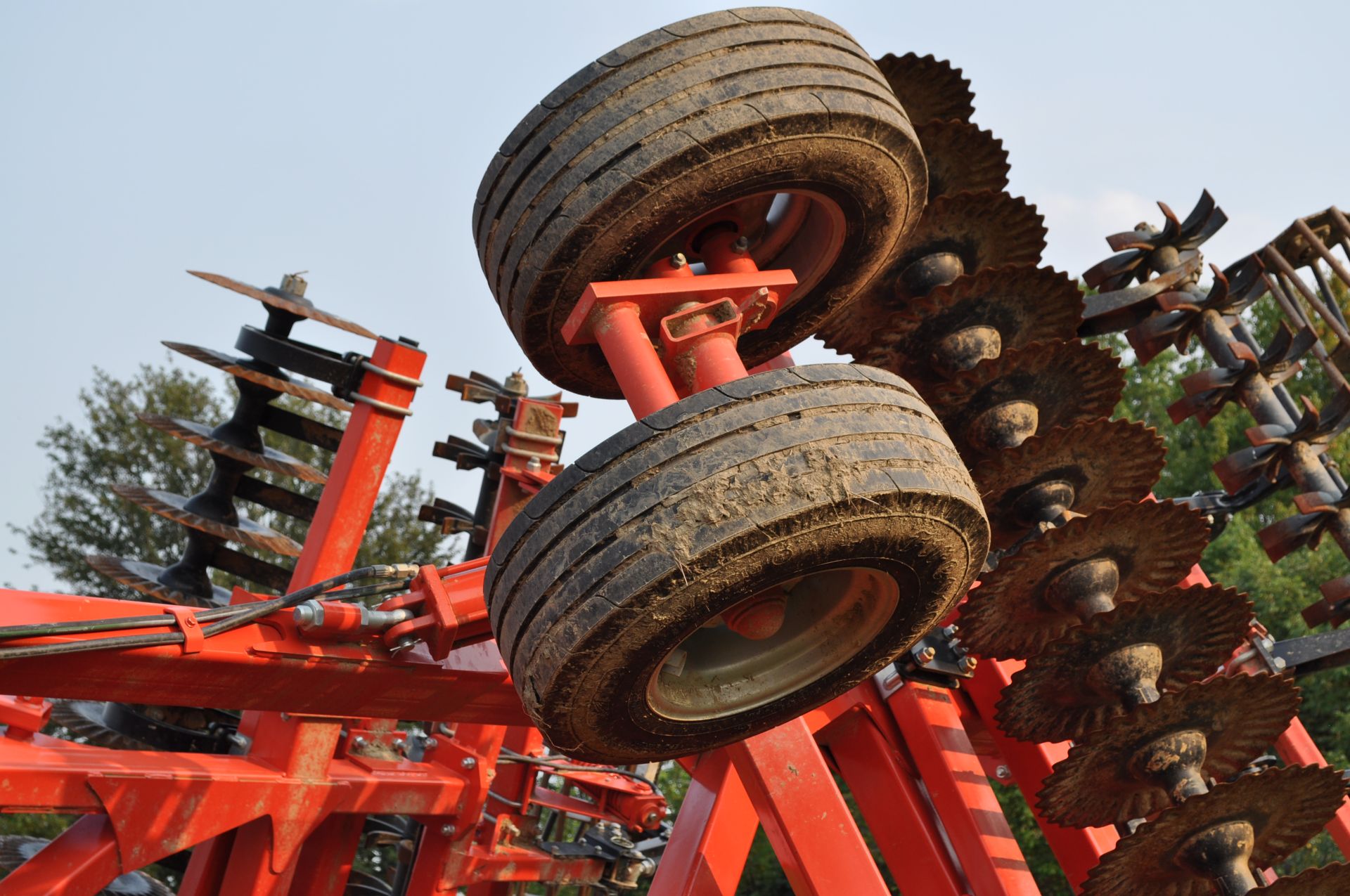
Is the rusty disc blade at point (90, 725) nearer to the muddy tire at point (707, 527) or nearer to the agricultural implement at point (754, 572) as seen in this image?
the agricultural implement at point (754, 572)

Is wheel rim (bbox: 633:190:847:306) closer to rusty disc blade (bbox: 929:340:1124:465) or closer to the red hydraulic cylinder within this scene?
the red hydraulic cylinder

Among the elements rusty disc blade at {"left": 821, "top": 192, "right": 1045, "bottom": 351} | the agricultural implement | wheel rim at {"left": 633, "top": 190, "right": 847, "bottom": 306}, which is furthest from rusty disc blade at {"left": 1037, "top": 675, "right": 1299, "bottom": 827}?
wheel rim at {"left": 633, "top": 190, "right": 847, "bottom": 306}

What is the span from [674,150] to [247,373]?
2.73 m

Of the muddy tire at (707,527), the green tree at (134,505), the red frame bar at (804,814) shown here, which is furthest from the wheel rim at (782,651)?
the green tree at (134,505)

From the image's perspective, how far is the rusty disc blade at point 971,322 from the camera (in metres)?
4.16

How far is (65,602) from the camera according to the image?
2893 millimetres

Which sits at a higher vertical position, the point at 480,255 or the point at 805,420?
the point at 480,255

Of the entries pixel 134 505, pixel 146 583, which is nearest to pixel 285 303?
pixel 146 583

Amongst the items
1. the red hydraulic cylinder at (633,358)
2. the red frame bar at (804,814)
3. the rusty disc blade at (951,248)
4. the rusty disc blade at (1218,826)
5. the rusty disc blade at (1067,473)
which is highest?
the rusty disc blade at (951,248)

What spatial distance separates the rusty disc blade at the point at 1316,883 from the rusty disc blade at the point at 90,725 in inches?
152

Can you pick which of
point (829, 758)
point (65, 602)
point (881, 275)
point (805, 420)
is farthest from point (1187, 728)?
point (65, 602)

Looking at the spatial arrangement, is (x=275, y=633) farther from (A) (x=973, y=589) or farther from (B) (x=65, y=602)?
(A) (x=973, y=589)

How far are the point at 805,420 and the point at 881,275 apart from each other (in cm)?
207

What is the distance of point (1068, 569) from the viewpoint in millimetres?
4055
